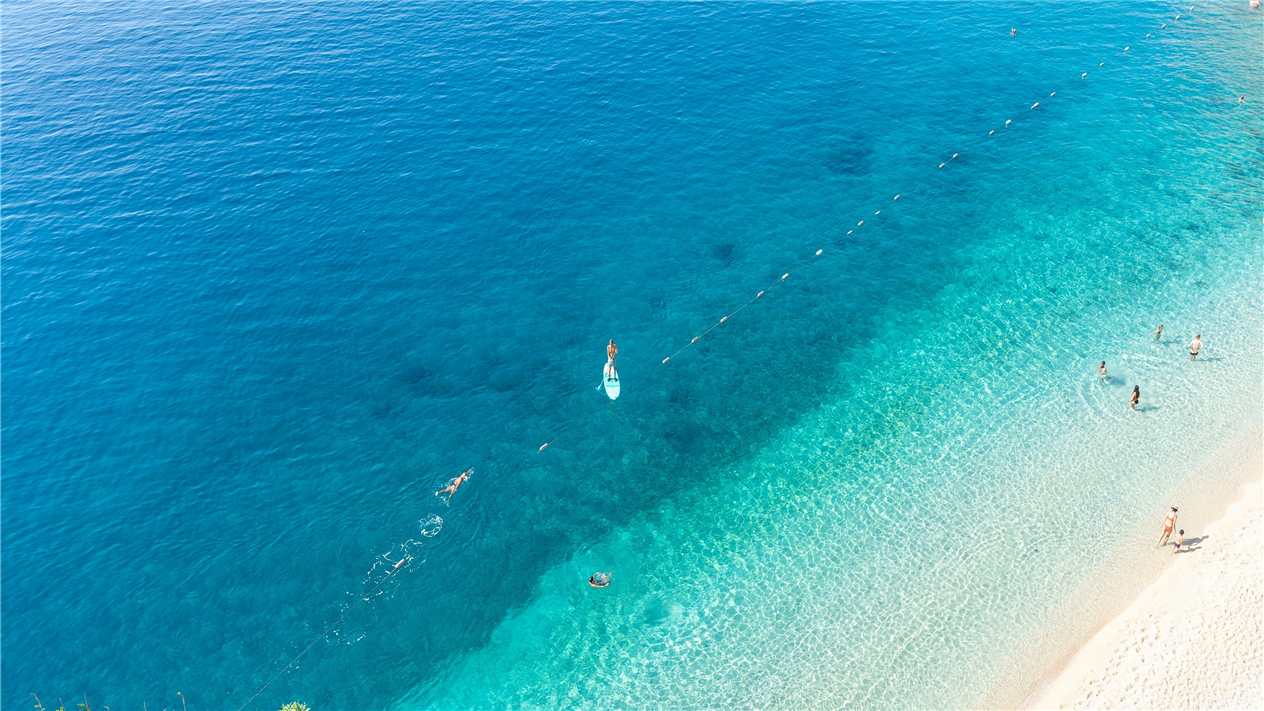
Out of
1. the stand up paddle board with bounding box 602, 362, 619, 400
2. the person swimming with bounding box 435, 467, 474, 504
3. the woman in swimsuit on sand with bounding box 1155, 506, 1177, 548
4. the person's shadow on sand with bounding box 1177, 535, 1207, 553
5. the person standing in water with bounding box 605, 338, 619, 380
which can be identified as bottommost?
the person swimming with bounding box 435, 467, 474, 504

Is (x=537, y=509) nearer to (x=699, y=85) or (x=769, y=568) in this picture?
(x=769, y=568)

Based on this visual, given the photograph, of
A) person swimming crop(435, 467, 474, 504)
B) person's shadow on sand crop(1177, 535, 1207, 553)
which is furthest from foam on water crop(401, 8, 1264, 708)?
person swimming crop(435, 467, 474, 504)

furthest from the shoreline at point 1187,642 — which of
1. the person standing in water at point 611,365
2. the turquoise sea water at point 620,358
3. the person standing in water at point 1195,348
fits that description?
the person standing in water at point 611,365

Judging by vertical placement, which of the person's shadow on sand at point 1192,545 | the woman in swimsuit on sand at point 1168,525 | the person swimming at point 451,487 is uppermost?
the woman in swimsuit on sand at point 1168,525

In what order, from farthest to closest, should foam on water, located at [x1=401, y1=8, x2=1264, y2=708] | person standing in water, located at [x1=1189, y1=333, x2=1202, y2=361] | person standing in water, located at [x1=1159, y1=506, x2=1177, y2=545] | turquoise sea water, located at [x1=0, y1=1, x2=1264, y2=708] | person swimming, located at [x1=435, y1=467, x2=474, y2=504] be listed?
person standing in water, located at [x1=1189, y1=333, x2=1202, y2=361] → person swimming, located at [x1=435, y1=467, x2=474, y2=504] → person standing in water, located at [x1=1159, y1=506, x2=1177, y2=545] → turquoise sea water, located at [x1=0, y1=1, x2=1264, y2=708] → foam on water, located at [x1=401, y1=8, x2=1264, y2=708]

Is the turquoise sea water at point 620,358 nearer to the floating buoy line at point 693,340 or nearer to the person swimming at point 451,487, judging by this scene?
the floating buoy line at point 693,340

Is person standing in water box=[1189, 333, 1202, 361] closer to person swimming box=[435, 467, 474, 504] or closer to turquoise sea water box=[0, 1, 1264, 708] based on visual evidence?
turquoise sea water box=[0, 1, 1264, 708]
